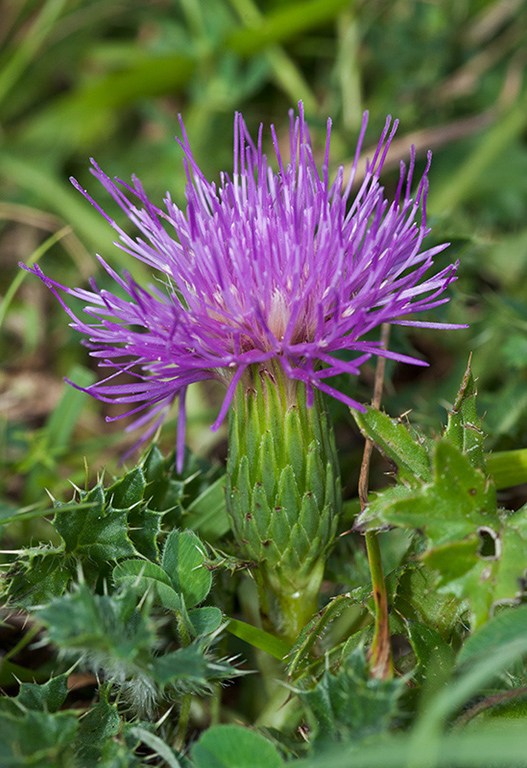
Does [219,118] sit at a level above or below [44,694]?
above

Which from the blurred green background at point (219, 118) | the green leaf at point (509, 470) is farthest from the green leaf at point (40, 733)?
the blurred green background at point (219, 118)

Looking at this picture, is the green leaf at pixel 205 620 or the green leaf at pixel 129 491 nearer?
the green leaf at pixel 205 620

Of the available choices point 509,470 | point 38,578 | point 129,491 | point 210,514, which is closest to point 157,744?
point 38,578

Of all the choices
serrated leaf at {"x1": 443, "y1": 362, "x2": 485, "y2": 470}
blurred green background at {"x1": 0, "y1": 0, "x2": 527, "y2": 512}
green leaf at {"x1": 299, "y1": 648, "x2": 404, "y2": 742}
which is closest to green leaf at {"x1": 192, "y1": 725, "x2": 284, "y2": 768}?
green leaf at {"x1": 299, "y1": 648, "x2": 404, "y2": 742}

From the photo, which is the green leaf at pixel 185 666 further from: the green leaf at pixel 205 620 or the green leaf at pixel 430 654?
the green leaf at pixel 430 654

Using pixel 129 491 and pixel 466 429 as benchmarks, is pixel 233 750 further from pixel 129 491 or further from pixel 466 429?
pixel 466 429
